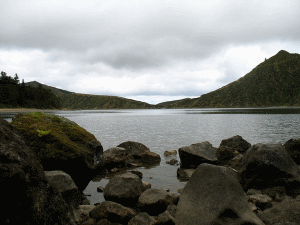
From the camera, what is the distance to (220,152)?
17312mm

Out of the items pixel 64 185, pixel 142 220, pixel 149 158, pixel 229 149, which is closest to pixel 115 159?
pixel 149 158

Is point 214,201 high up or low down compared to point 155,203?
up

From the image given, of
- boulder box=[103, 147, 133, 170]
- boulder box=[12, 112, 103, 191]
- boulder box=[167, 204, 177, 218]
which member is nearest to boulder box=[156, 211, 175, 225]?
boulder box=[167, 204, 177, 218]

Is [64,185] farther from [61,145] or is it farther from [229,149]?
[229,149]

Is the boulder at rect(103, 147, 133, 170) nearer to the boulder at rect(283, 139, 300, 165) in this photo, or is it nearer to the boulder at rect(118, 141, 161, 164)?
the boulder at rect(118, 141, 161, 164)

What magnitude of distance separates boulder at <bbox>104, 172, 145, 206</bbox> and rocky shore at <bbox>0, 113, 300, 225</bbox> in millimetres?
29

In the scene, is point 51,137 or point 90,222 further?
point 51,137

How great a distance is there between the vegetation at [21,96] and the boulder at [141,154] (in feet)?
513

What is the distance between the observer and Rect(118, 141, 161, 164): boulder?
17.3 metres

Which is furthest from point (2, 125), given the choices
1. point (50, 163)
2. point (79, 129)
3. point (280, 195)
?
point (280, 195)

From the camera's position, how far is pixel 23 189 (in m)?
3.79

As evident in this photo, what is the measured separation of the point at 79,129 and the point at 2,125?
22.1 ft

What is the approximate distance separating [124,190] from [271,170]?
633 centimetres

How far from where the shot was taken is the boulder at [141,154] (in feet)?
56.8
